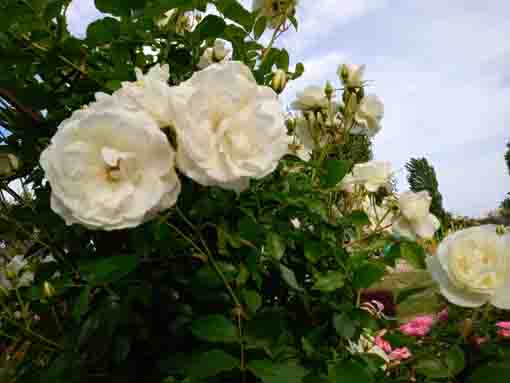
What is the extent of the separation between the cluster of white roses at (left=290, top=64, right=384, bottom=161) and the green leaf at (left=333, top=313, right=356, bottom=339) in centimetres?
50

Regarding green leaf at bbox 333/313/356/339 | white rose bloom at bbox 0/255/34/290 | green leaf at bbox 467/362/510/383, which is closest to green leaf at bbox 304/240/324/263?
green leaf at bbox 333/313/356/339

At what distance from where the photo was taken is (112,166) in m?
0.60

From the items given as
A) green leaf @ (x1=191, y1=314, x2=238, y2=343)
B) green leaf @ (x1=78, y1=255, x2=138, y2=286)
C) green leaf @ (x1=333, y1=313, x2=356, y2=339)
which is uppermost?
green leaf @ (x1=78, y1=255, x2=138, y2=286)

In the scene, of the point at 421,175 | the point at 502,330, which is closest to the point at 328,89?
the point at 502,330

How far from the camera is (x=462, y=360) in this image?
78cm

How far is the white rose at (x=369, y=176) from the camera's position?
134cm

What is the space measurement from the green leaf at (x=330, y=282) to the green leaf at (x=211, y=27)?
0.51 metres

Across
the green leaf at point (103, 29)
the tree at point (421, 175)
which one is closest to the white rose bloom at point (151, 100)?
the green leaf at point (103, 29)

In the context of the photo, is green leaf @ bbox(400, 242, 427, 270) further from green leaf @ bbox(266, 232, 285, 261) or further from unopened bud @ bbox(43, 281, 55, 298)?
unopened bud @ bbox(43, 281, 55, 298)

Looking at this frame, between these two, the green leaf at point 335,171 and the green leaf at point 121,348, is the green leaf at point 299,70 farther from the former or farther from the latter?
the green leaf at point 121,348

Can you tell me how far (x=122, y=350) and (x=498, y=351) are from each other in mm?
679

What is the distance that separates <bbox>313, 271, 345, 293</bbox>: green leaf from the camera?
0.84m

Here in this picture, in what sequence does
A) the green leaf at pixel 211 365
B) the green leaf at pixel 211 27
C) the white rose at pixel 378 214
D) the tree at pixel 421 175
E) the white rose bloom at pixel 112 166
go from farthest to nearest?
the tree at pixel 421 175
the white rose at pixel 378 214
the green leaf at pixel 211 27
the green leaf at pixel 211 365
the white rose bloom at pixel 112 166

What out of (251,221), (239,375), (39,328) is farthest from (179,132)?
(39,328)
